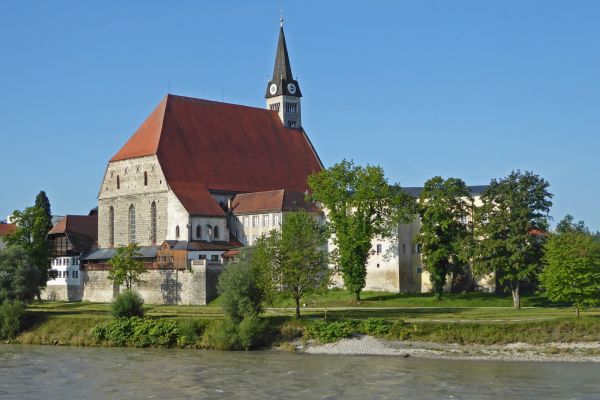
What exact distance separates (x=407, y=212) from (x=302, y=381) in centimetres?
3343

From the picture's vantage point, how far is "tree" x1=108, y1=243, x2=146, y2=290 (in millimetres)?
81812

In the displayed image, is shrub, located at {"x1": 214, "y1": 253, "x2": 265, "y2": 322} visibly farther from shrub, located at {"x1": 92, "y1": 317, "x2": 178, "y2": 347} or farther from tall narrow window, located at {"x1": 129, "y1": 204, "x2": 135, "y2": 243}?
tall narrow window, located at {"x1": 129, "y1": 204, "x2": 135, "y2": 243}

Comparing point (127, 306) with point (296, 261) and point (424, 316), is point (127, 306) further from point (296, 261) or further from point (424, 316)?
point (424, 316)

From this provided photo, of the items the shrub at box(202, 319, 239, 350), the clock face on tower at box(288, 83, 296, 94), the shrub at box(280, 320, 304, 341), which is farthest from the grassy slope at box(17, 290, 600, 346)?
the clock face on tower at box(288, 83, 296, 94)

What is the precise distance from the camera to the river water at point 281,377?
42.2 metres

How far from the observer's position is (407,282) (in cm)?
8138

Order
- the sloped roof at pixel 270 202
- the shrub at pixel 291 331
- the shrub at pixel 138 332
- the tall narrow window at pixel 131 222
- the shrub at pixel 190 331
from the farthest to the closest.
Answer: the tall narrow window at pixel 131 222 < the sloped roof at pixel 270 202 < the shrub at pixel 138 332 < the shrub at pixel 190 331 < the shrub at pixel 291 331

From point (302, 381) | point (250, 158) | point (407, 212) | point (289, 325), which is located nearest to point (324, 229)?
point (407, 212)

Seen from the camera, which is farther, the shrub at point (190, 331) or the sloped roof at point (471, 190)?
the sloped roof at point (471, 190)

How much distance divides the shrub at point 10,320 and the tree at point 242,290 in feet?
50.8

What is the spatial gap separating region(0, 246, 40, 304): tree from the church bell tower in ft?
141

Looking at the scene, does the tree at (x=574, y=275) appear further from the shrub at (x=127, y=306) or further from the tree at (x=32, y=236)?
A: the tree at (x=32, y=236)

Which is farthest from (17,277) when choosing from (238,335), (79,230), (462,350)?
(462,350)

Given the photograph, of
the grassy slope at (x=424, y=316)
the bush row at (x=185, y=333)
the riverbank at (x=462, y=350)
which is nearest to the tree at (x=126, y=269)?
the grassy slope at (x=424, y=316)
